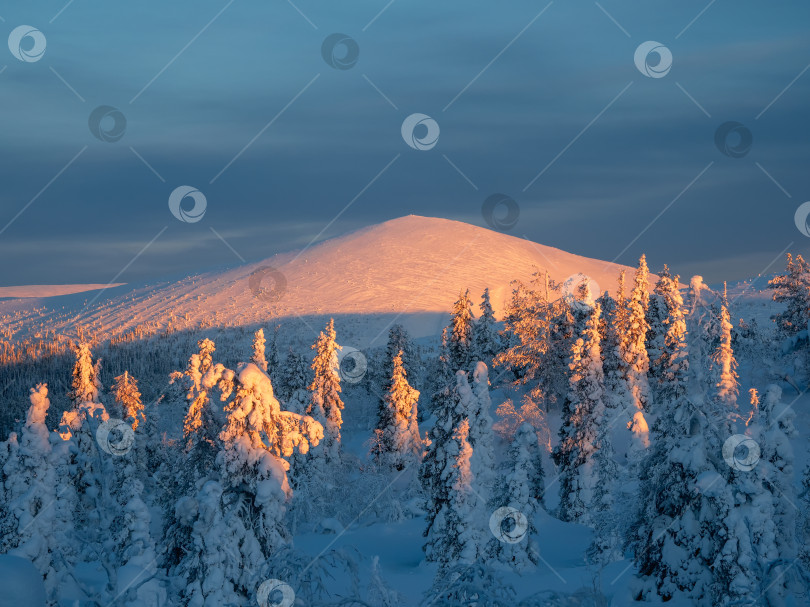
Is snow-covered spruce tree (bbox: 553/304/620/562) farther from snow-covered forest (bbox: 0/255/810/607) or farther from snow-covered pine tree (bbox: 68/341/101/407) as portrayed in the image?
snow-covered pine tree (bbox: 68/341/101/407)

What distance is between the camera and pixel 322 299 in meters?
170

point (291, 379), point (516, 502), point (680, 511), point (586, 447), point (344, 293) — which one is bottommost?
point (680, 511)

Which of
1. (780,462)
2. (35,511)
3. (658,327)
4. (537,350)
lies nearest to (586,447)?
(537,350)

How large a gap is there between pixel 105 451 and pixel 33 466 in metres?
13.6

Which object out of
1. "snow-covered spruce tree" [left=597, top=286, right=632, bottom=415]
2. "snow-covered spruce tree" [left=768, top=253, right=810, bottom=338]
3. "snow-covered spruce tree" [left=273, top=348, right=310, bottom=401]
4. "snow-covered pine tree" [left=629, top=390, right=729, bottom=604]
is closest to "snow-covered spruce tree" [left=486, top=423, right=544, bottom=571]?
"snow-covered pine tree" [left=629, top=390, right=729, bottom=604]

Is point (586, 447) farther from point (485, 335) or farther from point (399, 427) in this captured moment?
point (485, 335)

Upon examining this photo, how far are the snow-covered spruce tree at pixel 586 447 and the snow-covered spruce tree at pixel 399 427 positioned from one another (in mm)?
15946

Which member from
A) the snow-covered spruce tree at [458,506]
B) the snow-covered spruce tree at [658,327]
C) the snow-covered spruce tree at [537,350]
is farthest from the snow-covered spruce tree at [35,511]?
the snow-covered spruce tree at [658,327]

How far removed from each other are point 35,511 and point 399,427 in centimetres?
3999

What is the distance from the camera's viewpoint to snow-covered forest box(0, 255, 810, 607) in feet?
59.7

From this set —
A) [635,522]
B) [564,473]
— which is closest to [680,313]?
[564,473]

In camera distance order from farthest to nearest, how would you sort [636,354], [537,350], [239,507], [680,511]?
1. [537,350]
2. [636,354]
3. [680,511]
4. [239,507]

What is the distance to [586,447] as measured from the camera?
46.9m

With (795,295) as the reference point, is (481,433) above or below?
below
